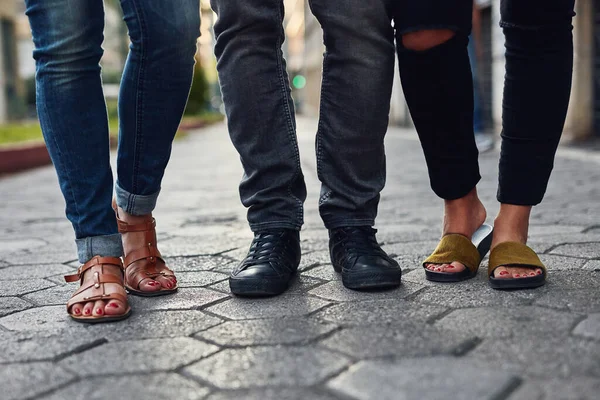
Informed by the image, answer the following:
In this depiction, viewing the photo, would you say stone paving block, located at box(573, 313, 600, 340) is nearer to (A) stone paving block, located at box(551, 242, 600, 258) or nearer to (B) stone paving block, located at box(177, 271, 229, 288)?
(A) stone paving block, located at box(551, 242, 600, 258)

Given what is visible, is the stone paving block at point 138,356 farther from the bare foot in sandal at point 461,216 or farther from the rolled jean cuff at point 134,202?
the bare foot in sandal at point 461,216

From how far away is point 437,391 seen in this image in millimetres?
1174

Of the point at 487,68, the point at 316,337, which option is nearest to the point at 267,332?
the point at 316,337

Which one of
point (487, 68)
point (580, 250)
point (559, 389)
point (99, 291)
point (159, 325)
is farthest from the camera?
point (487, 68)

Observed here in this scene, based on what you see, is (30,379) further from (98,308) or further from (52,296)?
(52,296)

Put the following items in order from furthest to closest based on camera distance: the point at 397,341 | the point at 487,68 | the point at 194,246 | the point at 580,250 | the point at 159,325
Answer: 1. the point at 487,68
2. the point at 194,246
3. the point at 580,250
4. the point at 159,325
5. the point at 397,341

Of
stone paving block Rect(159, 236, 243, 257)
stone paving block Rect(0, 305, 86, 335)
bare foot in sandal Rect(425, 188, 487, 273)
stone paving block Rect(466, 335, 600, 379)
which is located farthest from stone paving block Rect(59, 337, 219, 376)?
stone paving block Rect(159, 236, 243, 257)

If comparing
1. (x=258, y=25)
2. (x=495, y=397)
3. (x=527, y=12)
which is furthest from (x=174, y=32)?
(x=495, y=397)

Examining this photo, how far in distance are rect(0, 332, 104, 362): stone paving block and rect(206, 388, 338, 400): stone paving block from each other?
0.42m

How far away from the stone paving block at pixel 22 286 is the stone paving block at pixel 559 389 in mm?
1402

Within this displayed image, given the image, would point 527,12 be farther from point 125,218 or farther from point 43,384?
point 43,384

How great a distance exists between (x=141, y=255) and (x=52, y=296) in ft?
0.86

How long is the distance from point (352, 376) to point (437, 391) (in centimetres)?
15

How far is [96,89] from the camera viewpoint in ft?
6.02
